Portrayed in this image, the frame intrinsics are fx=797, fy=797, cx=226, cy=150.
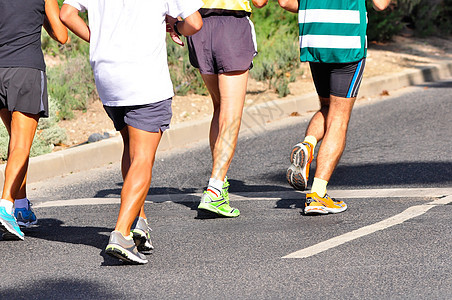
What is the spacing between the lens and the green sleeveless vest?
5277mm

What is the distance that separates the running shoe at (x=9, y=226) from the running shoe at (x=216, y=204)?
47.1 inches

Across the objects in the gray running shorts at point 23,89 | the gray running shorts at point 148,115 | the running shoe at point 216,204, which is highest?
the gray running shorts at point 148,115

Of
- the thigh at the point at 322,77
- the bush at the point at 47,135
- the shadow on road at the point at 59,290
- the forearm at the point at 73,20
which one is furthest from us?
the bush at the point at 47,135

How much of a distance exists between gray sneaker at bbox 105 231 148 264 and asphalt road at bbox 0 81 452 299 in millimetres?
69

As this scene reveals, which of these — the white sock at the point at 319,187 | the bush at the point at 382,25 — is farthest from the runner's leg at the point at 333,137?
the bush at the point at 382,25

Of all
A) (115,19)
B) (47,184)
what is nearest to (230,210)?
(115,19)

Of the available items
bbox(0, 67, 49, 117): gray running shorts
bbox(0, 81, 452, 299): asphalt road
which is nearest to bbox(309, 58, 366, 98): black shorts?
bbox(0, 81, 452, 299): asphalt road

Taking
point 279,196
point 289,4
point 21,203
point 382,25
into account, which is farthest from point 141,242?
point 382,25

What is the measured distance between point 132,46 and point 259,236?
1.43 meters

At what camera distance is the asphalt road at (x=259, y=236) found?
387 centimetres

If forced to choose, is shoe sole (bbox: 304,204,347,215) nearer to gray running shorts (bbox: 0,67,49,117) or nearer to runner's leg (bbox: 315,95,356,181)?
runner's leg (bbox: 315,95,356,181)

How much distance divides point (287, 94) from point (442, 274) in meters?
7.25

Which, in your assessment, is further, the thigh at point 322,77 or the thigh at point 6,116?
the thigh at point 322,77

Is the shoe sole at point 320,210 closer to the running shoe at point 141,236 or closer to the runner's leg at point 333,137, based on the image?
the runner's leg at point 333,137
